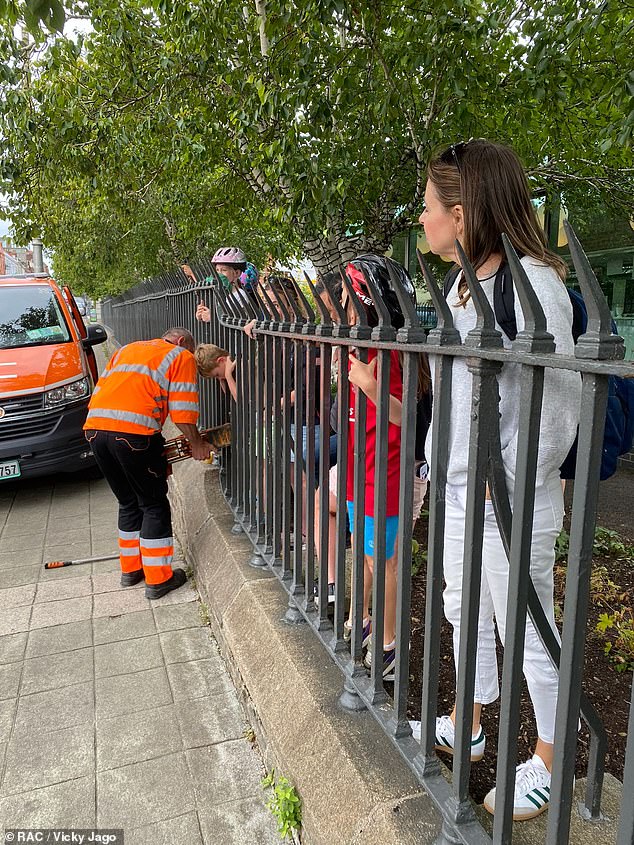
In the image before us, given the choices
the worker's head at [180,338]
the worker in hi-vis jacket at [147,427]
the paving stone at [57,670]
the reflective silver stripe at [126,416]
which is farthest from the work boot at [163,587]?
the worker's head at [180,338]

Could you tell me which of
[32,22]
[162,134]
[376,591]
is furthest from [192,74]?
[376,591]

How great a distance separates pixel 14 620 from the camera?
4039 millimetres

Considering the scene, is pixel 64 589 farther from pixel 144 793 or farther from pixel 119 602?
pixel 144 793

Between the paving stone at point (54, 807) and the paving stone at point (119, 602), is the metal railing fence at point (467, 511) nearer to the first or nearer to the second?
the paving stone at point (54, 807)

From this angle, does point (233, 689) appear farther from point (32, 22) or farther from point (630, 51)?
point (630, 51)

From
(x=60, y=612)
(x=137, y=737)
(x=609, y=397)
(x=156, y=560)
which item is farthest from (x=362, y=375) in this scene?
(x=60, y=612)

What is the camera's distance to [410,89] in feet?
14.3

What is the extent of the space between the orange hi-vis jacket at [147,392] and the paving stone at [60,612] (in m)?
1.14

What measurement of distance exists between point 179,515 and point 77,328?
127 inches

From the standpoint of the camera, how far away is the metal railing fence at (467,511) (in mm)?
1196

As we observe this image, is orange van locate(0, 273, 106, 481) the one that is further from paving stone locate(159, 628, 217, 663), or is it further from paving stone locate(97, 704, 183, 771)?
paving stone locate(97, 704, 183, 771)

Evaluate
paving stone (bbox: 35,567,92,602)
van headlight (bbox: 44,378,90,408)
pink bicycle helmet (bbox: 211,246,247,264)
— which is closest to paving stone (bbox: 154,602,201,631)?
paving stone (bbox: 35,567,92,602)

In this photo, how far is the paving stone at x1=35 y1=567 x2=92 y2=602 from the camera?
172 inches

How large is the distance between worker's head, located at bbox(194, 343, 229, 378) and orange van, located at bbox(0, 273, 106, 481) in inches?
115
